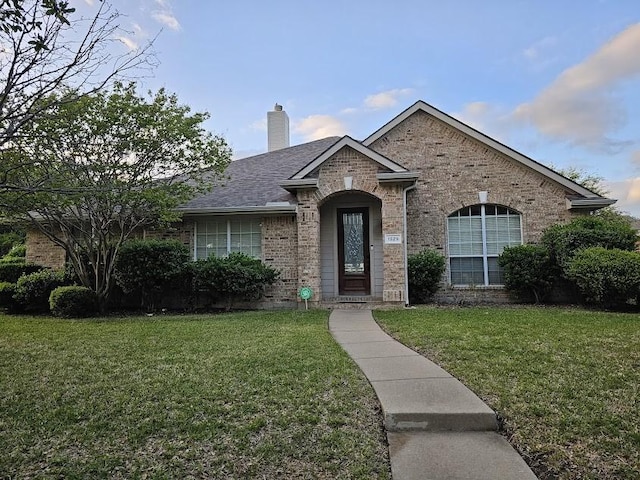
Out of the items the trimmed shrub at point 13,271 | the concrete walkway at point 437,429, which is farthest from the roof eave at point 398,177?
the trimmed shrub at point 13,271

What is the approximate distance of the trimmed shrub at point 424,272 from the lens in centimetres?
1145

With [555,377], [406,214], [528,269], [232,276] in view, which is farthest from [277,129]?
[555,377]

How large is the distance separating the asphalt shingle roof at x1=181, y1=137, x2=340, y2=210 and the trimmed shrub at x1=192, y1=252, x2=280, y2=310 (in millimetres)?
1856

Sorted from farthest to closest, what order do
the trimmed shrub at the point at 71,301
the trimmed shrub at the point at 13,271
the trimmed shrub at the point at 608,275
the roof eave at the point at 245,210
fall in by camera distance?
1. the trimmed shrub at the point at 13,271
2. the roof eave at the point at 245,210
3. the trimmed shrub at the point at 71,301
4. the trimmed shrub at the point at 608,275

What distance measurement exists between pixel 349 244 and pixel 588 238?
6.44 metres

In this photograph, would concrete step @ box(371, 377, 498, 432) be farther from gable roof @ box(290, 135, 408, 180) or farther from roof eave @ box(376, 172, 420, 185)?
gable roof @ box(290, 135, 408, 180)

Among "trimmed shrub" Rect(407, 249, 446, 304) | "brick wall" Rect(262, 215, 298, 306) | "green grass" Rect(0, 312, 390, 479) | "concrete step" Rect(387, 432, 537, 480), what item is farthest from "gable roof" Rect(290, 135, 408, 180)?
"concrete step" Rect(387, 432, 537, 480)

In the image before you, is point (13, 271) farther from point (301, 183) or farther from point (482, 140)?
point (482, 140)

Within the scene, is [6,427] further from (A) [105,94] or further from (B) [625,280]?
(B) [625,280]

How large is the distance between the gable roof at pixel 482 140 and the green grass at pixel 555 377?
14.5 feet

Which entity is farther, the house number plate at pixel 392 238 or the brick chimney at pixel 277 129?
the brick chimney at pixel 277 129

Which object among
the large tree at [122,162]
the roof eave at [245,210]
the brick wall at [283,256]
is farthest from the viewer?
the brick wall at [283,256]

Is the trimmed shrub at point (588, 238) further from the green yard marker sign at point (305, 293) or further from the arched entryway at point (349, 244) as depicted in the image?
the green yard marker sign at point (305, 293)

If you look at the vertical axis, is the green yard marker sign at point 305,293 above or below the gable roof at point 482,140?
below
